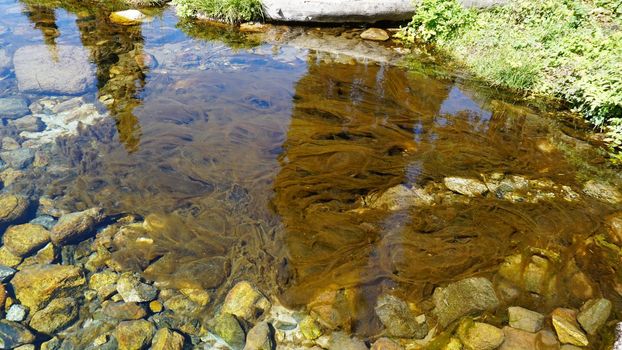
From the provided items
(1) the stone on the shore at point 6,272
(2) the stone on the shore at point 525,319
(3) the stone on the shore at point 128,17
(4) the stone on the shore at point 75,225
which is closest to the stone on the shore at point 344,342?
(2) the stone on the shore at point 525,319

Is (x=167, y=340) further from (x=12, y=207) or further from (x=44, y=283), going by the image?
(x=12, y=207)

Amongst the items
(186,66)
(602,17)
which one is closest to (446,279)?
(186,66)

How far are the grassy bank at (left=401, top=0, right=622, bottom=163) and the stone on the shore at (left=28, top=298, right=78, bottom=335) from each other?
6.49 metres

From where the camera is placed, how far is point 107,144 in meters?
4.95

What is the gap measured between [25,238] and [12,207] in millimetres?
525

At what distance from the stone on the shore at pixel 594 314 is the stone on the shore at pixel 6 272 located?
464 centimetres

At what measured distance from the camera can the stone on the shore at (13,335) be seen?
2787 millimetres

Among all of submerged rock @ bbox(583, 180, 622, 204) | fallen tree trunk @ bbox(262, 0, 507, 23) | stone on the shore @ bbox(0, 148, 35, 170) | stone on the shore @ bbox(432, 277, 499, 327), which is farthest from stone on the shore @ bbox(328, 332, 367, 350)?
fallen tree trunk @ bbox(262, 0, 507, 23)

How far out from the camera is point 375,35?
877 centimetres

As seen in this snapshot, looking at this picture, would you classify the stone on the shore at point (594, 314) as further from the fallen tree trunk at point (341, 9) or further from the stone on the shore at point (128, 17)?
the stone on the shore at point (128, 17)

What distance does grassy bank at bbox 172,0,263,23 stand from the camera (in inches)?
350

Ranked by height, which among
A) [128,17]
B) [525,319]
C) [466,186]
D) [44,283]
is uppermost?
[128,17]

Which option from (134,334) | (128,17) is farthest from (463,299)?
(128,17)

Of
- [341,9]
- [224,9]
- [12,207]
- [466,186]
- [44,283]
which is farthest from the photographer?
[224,9]
